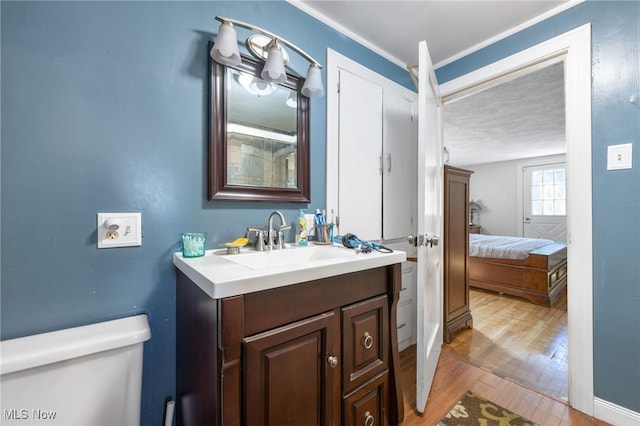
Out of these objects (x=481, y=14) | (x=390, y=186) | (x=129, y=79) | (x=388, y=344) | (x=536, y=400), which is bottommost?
(x=536, y=400)

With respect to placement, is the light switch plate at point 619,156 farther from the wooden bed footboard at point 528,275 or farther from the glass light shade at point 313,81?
the wooden bed footboard at point 528,275

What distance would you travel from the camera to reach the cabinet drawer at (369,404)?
97 centimetres

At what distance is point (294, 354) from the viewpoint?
812mm

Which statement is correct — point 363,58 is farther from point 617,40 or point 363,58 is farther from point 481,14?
point 617,40

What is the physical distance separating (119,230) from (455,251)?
7.71 feet

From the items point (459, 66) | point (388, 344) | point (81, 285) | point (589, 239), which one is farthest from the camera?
point (459, 66)

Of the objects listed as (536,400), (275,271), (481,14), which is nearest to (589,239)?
(536,400)

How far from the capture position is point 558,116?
3326mm

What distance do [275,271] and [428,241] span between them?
1.02 m

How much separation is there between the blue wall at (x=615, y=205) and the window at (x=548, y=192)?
5.32m

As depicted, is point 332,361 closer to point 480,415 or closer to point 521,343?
point 480,415

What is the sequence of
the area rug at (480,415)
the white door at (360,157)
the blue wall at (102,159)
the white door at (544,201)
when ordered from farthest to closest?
the white door at (544,201) → the white door at (360,157) → the area rug at (480,415) → the blue wall at (102,159)

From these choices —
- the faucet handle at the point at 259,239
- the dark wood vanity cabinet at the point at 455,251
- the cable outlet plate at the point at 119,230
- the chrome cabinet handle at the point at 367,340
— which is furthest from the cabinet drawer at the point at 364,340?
the dark wood vanity cabinet at the point at 455,251
